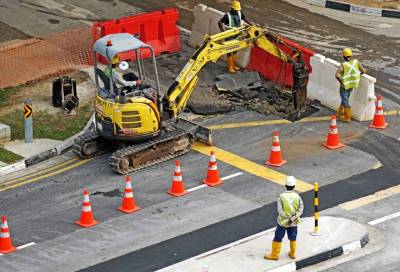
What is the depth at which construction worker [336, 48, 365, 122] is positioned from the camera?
26.2 metres

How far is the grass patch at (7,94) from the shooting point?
27.7 m

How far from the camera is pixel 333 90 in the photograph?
27.5 m

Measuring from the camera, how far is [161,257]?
20125mm

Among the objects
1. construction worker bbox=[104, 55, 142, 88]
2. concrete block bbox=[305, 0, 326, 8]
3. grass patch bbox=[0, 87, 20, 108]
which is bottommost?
grass patch bbox=[0, 87, 20, 108]

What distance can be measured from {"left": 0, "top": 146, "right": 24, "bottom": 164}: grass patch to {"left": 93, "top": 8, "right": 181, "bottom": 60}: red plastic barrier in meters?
6.13

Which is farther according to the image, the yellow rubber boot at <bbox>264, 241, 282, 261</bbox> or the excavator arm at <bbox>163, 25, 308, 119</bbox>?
the excavator arm at <bbox>163, 25, 308, 119</bbox>

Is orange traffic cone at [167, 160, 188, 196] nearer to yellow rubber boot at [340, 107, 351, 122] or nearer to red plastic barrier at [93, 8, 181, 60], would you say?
yellow rubber boot at [340, 107, 351, 122]

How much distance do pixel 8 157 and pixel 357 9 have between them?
47.1 ft

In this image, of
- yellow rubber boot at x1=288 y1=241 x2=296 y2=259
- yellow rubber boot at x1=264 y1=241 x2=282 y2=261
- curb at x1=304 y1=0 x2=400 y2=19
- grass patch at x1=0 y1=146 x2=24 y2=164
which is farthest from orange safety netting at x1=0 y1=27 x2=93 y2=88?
yellow rubber boot at x1=288 y1=241 x2=296 y2=259

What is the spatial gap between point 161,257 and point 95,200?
2.95 metres

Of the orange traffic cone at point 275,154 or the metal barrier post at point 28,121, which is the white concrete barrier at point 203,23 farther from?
the orange traffic cone at point 275,154

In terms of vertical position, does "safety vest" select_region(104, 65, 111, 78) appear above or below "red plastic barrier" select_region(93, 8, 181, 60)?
above

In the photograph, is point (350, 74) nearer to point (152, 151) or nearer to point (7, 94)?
point (152, 151)

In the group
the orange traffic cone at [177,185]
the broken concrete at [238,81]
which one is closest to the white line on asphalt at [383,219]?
the orange traffic cone at [177,185]
